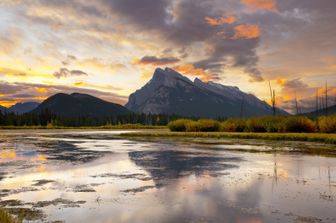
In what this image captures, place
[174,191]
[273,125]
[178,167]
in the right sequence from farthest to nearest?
[273,125] → [178,167] → [174,191]

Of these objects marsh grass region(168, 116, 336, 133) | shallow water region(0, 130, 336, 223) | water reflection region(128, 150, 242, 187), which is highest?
marsh grass region(168, 116, 336, 133)

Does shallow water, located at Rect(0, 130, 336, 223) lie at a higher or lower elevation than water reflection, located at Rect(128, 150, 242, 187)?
lower

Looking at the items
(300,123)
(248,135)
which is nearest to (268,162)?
(248,135)

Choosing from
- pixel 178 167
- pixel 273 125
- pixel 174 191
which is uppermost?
pixel 273 125

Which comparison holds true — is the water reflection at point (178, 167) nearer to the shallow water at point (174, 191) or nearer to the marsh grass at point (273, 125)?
the shallow water at point (174, 191)

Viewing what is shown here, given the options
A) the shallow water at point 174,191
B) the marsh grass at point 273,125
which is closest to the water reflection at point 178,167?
the shallow water at point 174,191

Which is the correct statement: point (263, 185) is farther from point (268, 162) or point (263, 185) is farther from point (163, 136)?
point (163, 136)

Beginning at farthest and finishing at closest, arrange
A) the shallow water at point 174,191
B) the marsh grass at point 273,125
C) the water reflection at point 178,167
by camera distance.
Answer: the marsh grass at point 273,125
the water reflection at point 178,167
the shallow water at point 174,191

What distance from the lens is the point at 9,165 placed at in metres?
27.4

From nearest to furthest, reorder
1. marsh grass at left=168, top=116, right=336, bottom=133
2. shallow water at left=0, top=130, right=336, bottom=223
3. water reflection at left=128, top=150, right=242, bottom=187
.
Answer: shallow water at left=0, top=130, right=336, bottom=223 < water reflection at left=128, top=150, right=242, bottom=187 < marsh grass at left=168, top=116, right=336, bottom=133

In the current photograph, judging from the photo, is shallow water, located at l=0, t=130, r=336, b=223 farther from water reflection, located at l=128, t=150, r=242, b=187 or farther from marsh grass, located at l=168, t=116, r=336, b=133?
marsh grass, located at l=168, t=116, r=336, b=133

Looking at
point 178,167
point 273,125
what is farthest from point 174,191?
point 273,125

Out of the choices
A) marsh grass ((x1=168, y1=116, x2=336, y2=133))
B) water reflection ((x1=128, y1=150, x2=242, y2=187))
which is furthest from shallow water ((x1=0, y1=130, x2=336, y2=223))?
marsh grass ((x1=168, y1=116, x2=336, y2=133))

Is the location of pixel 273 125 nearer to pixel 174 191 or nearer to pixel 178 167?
pixel 178 167
